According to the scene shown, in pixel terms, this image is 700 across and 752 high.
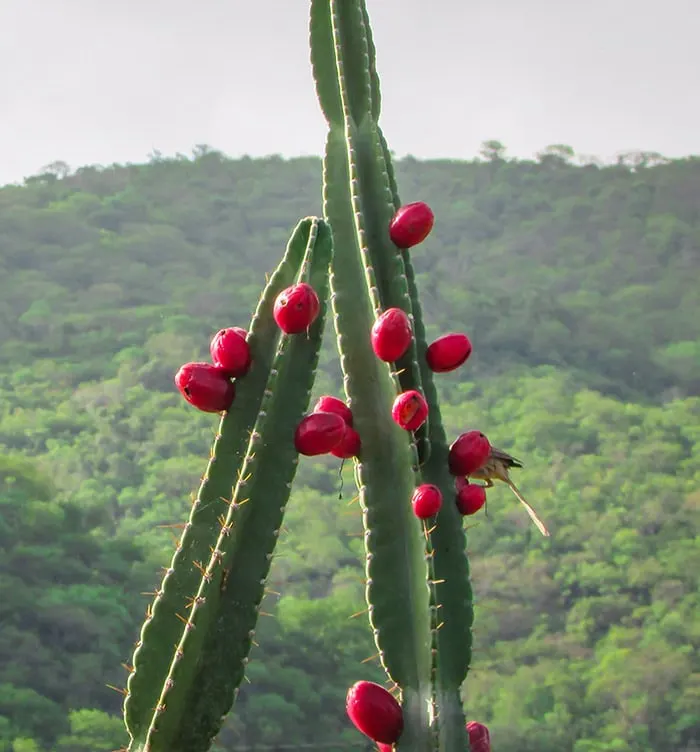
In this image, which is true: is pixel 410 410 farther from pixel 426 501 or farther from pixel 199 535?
pixel 199 535

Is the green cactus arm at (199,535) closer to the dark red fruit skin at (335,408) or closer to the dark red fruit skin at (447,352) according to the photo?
the dark red fruit skin at (335,408)

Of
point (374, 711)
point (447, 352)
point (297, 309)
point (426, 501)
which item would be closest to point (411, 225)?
point (447, 352)

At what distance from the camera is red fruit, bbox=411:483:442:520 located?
1414mm

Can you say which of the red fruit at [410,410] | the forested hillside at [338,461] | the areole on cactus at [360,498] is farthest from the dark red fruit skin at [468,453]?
the forested hillside at [338,461]

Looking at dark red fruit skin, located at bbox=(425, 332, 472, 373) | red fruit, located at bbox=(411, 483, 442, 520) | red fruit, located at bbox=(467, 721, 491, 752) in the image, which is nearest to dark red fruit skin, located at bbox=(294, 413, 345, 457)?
red fruit, located at bbox=(411, 483, 442, 520)

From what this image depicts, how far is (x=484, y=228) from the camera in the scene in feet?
121

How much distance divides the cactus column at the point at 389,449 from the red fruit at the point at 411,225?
0.01 metres

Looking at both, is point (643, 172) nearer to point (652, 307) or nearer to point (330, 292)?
point (652, 307)

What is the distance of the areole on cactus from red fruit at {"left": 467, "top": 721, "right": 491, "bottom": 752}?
0.27ft

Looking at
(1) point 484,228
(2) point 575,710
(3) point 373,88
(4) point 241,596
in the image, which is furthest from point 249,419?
(1) point 484,228

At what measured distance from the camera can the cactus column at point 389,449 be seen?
143cm

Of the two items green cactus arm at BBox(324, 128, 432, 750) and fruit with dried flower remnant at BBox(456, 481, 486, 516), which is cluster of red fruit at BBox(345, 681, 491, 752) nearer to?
green cactus arm at BBox(324, 128, 432, 750)

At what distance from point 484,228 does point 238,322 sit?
8360 millimetres

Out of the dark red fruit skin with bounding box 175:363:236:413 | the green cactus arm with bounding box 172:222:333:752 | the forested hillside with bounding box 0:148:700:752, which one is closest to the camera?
the green cactus arm with bounding box 172:222:333:752
